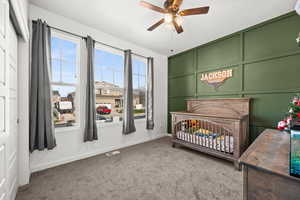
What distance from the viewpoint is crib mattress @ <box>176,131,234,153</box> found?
2.19 metres

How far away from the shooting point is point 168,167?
6.91 feet

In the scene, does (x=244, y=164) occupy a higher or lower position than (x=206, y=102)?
lower

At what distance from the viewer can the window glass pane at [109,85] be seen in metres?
2.80

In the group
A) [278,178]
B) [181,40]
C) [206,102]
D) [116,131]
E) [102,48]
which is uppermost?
[181,40]

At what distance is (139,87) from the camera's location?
356 centimetres

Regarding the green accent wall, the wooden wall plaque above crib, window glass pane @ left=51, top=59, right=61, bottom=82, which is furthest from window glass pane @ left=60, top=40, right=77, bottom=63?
the green accent wall

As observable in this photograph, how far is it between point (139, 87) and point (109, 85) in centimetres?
91

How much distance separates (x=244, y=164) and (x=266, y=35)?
9.28 ft

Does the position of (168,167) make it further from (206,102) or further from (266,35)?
(266,35)

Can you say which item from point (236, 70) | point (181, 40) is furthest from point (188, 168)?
point (181, 40)

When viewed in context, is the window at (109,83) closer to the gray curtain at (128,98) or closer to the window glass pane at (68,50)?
the gray curtain at (128,98)

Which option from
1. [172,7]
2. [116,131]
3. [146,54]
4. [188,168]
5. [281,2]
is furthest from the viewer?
[146,54]

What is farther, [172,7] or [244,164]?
[172,7]

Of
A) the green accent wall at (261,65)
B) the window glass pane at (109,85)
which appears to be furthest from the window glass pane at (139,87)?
the green accent wall at (261,65)
